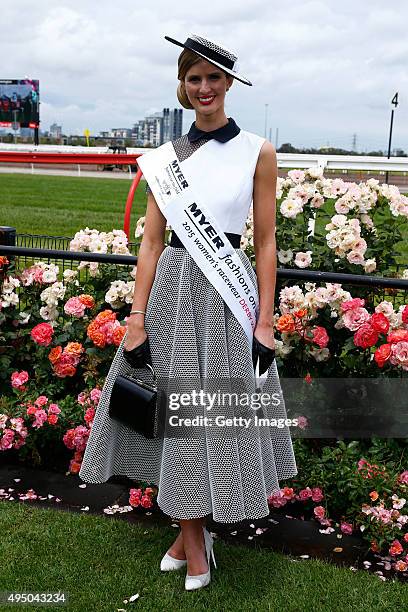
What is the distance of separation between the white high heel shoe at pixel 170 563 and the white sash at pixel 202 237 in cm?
88

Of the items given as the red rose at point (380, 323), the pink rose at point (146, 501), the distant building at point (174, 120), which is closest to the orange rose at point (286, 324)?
the red rose at point (380, 323)

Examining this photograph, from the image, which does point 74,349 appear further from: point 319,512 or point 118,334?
point 319,512

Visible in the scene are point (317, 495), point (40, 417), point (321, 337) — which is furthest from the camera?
point (40, 417)

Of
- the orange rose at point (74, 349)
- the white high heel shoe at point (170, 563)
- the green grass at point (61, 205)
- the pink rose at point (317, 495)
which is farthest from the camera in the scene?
the green grass at point (61, 205)

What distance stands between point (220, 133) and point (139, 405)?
0.94 meters

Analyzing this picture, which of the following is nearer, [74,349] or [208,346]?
[208,346]

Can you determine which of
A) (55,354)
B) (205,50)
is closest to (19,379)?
(55,354)

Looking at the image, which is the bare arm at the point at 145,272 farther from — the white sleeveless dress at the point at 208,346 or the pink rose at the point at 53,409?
the pink rose at the point at 53,409

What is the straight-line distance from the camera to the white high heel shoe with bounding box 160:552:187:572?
295 cm

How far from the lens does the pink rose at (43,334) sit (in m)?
3.84

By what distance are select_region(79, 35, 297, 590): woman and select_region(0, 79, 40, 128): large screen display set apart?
44060 millimetres

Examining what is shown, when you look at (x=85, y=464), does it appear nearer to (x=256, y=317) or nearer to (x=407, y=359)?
(x=256, y=317)

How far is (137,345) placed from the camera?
275 cm

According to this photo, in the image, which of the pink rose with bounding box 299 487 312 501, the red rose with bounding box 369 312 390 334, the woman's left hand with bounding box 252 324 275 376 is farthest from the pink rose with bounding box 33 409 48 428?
the red rose with bounding box 369 312 390 334
